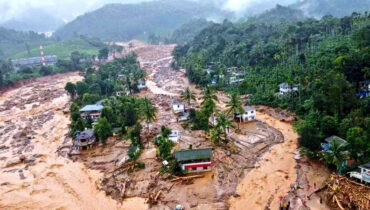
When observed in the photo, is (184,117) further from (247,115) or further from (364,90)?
(364,90)

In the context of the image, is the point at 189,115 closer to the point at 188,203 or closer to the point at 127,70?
the point at 188,203

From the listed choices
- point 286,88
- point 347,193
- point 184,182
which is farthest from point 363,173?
point 286,88

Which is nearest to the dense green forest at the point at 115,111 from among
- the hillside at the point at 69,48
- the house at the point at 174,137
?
the house at the point at 174,137

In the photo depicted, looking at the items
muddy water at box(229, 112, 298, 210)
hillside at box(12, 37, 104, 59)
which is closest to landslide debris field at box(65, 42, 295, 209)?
muddy water at box(229, 112, 298, 210)

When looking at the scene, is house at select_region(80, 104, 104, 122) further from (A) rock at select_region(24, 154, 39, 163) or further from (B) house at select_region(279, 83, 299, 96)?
(B) house at select_region(279, 83, 299, 96)

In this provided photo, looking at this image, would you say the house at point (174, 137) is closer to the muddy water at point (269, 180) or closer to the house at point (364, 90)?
the muddy water at point (269, 180)
